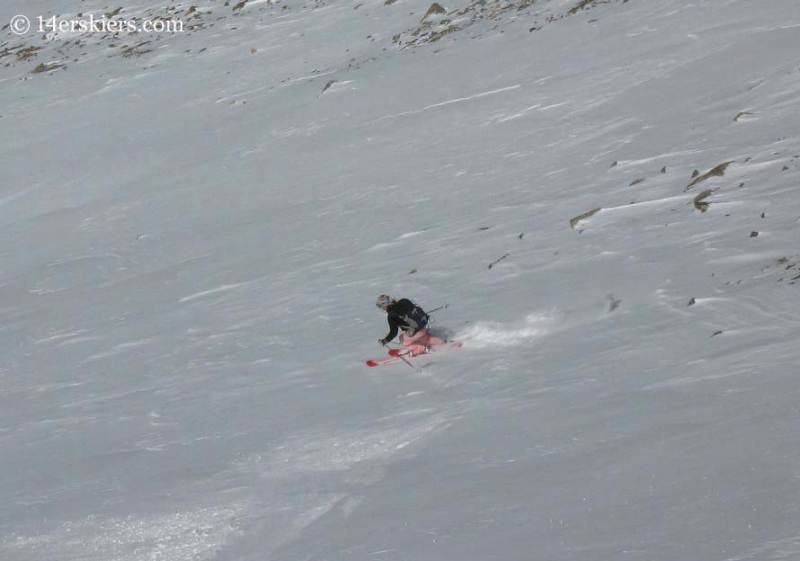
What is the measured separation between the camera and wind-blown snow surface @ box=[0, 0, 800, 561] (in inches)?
279

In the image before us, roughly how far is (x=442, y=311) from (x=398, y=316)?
1.09m

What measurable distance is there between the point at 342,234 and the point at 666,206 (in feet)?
19.2

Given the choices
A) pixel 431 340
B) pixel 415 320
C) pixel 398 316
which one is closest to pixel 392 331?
pixel 398 316

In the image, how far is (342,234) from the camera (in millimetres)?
16859

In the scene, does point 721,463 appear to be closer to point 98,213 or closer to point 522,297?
point 522,297

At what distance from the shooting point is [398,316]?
11289 millimetres

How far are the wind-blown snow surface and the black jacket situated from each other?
413mm

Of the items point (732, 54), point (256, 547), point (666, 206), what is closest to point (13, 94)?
point (732, 54)

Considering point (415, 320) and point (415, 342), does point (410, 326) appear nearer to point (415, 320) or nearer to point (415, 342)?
point (415, 320)

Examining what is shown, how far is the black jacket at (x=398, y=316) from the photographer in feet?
36.9
